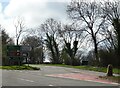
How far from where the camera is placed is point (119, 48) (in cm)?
5412

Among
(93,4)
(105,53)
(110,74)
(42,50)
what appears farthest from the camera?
(42,50)

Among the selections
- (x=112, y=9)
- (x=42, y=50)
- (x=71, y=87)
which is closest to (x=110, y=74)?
(x=71, y=87)

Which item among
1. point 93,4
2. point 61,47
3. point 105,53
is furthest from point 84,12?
point 61,47

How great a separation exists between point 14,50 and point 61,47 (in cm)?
4284

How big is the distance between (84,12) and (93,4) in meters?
2.42

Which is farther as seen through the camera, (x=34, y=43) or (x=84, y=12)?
(x=34, y=43)

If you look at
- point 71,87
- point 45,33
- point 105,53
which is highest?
point 45,33

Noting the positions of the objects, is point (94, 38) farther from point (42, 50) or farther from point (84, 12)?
point (42, 50)

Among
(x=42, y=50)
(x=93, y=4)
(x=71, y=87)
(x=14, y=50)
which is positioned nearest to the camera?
(x=71, y=87)

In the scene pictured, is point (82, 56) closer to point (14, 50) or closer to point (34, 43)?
point (34, 43)

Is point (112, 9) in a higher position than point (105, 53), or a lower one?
higher

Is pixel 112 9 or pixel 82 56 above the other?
pixel 112 9

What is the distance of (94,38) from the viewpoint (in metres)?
63.9

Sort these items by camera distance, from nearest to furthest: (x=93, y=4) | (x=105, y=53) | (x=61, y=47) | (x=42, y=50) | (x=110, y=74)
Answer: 1. (x=110, y=74)
2. (x=105, y=53)
3. (x=93, y=4)
4. (x=61, y=47)
5. (x=42, y=50)
